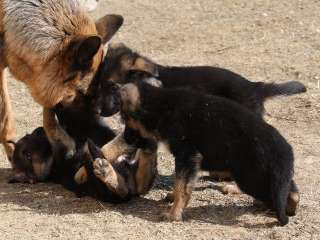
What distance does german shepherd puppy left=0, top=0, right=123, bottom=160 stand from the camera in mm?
6828

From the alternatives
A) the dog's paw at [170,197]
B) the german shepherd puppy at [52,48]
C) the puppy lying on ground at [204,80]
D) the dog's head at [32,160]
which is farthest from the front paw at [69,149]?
the dog's paw at [170,197]

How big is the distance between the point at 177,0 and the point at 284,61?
154 inches

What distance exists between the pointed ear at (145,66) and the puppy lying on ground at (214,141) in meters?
1.07

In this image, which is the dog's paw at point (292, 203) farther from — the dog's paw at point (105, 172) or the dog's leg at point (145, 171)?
the dog's paw at point (105, 172)

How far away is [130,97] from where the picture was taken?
659 centimetres

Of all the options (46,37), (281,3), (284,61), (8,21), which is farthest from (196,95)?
(281,3)

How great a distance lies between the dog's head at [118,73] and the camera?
707 centimetres

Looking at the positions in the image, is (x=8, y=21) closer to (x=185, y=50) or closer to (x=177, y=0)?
(x=185, y=50)

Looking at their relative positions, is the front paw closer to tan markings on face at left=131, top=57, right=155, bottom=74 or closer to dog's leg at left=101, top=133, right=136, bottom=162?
dog's leg at left=101, top=133, right=136, bottom=162

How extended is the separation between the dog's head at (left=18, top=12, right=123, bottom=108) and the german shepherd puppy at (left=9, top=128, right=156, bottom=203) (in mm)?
533

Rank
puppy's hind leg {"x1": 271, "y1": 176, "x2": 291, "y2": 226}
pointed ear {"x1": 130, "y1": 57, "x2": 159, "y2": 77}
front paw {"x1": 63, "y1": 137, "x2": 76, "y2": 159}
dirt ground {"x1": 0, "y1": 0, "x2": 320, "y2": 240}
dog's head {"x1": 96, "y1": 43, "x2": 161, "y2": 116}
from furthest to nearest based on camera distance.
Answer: pointed ear {"x1": 130, "y1": 57, "x2": 159, "y2": 77} < front paw {"x1": 63, "y1": 137, "x2": 76, "y2": 159} < dog's head {"x1": 96, "y1": 43, "x2": 161, "y2": 116} < dirt ground {"x1": 0, "y1": 0, "x2": 320, "y2": 240} < puppy's hind leg {"x1": 271, "y1": 176, "x2": 291, "y2": 226}

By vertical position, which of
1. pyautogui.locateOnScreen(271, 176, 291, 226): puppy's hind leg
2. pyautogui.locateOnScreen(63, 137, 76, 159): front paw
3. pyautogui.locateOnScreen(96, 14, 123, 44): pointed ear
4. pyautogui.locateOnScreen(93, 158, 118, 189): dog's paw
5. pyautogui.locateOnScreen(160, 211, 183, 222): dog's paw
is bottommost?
pyautogui.locateOnScreen(63, 137, 76, 159): front paw

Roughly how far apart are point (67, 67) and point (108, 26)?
0.83 metres

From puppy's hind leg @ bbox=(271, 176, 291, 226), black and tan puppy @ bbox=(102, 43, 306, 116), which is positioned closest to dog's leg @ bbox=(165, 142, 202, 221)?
puppy's hind leg @ bbox=(271, 176, 291, 226)
